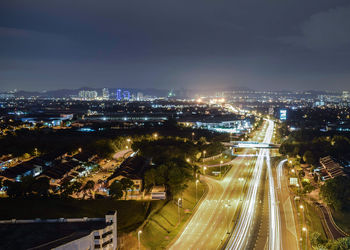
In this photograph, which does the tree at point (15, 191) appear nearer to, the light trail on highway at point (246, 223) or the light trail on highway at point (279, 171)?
the light trail on highway at point (246, 223)

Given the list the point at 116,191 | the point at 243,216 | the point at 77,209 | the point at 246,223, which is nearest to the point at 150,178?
the point at 116,191

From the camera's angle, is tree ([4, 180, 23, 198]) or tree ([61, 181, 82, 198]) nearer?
tree ([4, 180, 23, 198])

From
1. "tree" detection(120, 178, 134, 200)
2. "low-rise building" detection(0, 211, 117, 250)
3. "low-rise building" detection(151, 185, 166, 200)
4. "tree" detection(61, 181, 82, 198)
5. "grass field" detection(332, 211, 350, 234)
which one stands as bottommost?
"grass field" detection(332, 211, 350, 234)

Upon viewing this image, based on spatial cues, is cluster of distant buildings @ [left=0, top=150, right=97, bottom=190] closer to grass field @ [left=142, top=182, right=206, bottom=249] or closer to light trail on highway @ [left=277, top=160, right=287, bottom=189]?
grass field @ [left=142, top=182, right=206, bottom=249]

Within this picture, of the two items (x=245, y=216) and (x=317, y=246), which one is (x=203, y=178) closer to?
(x=245, y=216)

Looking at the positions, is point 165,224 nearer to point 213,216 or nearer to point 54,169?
point 213,216

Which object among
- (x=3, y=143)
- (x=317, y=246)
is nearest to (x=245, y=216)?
(x=317, y=246)

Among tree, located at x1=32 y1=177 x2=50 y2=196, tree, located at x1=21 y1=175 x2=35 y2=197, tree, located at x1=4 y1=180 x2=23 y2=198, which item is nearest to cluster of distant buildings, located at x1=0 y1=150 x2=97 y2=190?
tree, located at x1=32 y1=177 x2=50 y2=196
